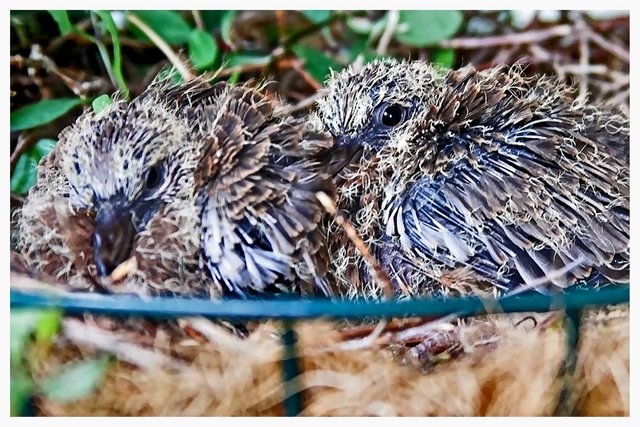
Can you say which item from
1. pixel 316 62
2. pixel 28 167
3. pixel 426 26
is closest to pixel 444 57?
pixel 426 26

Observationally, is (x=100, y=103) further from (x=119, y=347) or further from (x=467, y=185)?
(x=467, y=185)

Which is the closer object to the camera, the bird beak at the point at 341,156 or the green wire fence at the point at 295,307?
the green wire fence at the point at 295,307

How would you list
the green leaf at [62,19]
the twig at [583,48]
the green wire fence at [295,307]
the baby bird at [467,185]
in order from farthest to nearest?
1. the twig at [583,48]
2. the green leaf at [62,19]
3. the baby bird at [467,185]
4. the green wire fence at [295,307]

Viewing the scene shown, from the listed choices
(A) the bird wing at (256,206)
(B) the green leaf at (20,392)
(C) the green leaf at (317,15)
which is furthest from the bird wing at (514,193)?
(B) the green leaf at (20,392)

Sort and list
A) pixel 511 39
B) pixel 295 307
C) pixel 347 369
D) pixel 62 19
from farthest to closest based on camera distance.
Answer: pixel 511 39
pixel 62 19
pixel 347 369
pixel 295 307

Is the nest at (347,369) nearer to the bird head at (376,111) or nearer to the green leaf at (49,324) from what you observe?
the green leaf at (49,324)

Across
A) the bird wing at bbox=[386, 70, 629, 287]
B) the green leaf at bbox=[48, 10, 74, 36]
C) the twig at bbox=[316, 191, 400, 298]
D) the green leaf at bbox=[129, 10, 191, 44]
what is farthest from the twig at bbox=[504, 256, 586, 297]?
the green leaf at bbox=[48, 10, 74, 36]
